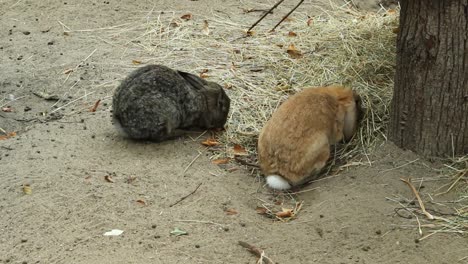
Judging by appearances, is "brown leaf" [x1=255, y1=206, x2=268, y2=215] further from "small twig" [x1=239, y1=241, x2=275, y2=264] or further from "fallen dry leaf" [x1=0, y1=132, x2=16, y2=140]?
"fallen dry leaf" [x1=0, y1=132, x2=16, y2=140]

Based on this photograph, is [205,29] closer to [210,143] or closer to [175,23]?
[175,23]

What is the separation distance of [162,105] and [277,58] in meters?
2.03

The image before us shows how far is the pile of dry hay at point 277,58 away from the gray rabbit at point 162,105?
0.28 metres

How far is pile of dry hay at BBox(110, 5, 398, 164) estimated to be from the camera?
5836 mm

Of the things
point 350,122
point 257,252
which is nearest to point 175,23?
point 350,122

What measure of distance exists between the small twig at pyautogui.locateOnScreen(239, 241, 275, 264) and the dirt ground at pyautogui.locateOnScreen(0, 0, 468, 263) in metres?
0.04

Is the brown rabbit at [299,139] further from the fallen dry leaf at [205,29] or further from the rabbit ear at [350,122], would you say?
the fallen dry leaf at [205,29]

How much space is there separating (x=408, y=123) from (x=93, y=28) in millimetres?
4557

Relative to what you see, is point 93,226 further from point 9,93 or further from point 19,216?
point 9,93

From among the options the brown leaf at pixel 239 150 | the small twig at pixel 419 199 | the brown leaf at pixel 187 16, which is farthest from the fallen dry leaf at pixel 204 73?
the small twig at pixel 419 199

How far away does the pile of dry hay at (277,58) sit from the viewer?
584cm

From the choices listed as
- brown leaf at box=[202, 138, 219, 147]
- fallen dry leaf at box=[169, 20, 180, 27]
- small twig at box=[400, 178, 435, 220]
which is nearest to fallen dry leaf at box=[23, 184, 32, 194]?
brown leaf at box=[202, 138, 219, 147]

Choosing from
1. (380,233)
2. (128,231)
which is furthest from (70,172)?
(380,233)

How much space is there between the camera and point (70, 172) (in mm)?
4996
